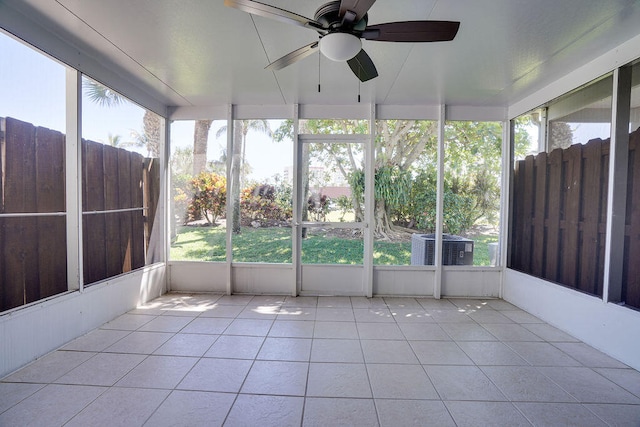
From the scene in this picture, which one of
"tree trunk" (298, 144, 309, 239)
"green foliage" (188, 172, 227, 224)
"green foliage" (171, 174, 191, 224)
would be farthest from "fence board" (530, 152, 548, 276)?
"green foliage" (171, 174, 191, 224)

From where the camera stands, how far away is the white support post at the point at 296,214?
14.0 feet

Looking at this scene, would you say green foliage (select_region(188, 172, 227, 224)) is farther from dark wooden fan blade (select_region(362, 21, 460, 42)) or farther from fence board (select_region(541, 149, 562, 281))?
fence board (select_region(541, 149, 562, 281))

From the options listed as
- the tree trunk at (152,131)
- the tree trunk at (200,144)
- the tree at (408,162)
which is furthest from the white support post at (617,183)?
the tree trunk at (152,131)

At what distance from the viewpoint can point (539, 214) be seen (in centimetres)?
367

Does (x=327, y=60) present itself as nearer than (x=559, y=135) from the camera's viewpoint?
Yes

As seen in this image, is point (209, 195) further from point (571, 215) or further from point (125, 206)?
point (571, 215)

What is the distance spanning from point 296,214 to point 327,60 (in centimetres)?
207

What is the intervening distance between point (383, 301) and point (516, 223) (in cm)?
207

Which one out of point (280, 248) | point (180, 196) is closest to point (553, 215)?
point (280, 248)

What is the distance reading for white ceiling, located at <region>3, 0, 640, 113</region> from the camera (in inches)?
85.4

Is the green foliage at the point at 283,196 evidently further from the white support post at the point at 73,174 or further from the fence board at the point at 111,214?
the white support post at the point at 73,174

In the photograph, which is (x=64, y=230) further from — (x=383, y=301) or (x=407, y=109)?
(x=407, y=109)

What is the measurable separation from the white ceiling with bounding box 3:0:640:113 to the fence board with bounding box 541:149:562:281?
3.02 ft

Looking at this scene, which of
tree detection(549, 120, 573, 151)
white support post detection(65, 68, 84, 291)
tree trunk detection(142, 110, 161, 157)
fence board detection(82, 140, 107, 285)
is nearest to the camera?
white support post detection(65, 68, 84, 291)
